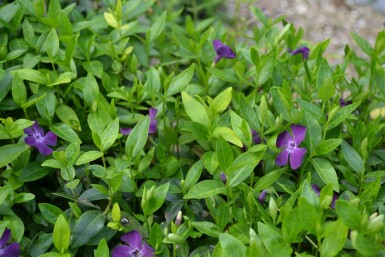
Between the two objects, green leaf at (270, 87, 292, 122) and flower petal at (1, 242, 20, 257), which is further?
green leaf at (270, 87, 292, 122)

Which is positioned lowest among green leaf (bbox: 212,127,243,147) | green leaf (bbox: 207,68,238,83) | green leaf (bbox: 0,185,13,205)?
green leaf (bbox: 0,185,13,205)

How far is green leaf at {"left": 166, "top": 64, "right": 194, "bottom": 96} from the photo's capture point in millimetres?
1616

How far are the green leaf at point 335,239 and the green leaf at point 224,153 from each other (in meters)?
0.31

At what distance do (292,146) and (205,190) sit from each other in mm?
254

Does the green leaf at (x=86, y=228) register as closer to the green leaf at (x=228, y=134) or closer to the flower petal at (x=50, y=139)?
the flower petal at (x=50, y=139)

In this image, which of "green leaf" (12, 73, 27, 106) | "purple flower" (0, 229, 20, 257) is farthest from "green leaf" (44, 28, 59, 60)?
"purple flower" (0, 229, 20, 257)

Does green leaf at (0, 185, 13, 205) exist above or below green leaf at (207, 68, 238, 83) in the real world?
below

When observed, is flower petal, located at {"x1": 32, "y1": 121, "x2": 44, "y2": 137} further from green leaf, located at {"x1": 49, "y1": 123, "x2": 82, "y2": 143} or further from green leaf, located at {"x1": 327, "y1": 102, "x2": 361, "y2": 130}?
green leaf, located at {"x1": 327, "y1": 102, "x2": 361, "y2": 130}

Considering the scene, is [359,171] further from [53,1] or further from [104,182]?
[53,1]

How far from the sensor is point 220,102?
1568 mm

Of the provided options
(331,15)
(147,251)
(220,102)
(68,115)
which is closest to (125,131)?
(68,115)

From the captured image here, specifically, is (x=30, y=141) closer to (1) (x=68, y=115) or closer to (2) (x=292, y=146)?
(1) (x=68, y=115)

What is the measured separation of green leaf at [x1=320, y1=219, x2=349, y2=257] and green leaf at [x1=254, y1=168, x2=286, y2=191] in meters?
0.31

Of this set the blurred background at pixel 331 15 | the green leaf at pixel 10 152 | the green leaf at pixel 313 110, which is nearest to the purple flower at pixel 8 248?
the green leaf at pixel 10 152
